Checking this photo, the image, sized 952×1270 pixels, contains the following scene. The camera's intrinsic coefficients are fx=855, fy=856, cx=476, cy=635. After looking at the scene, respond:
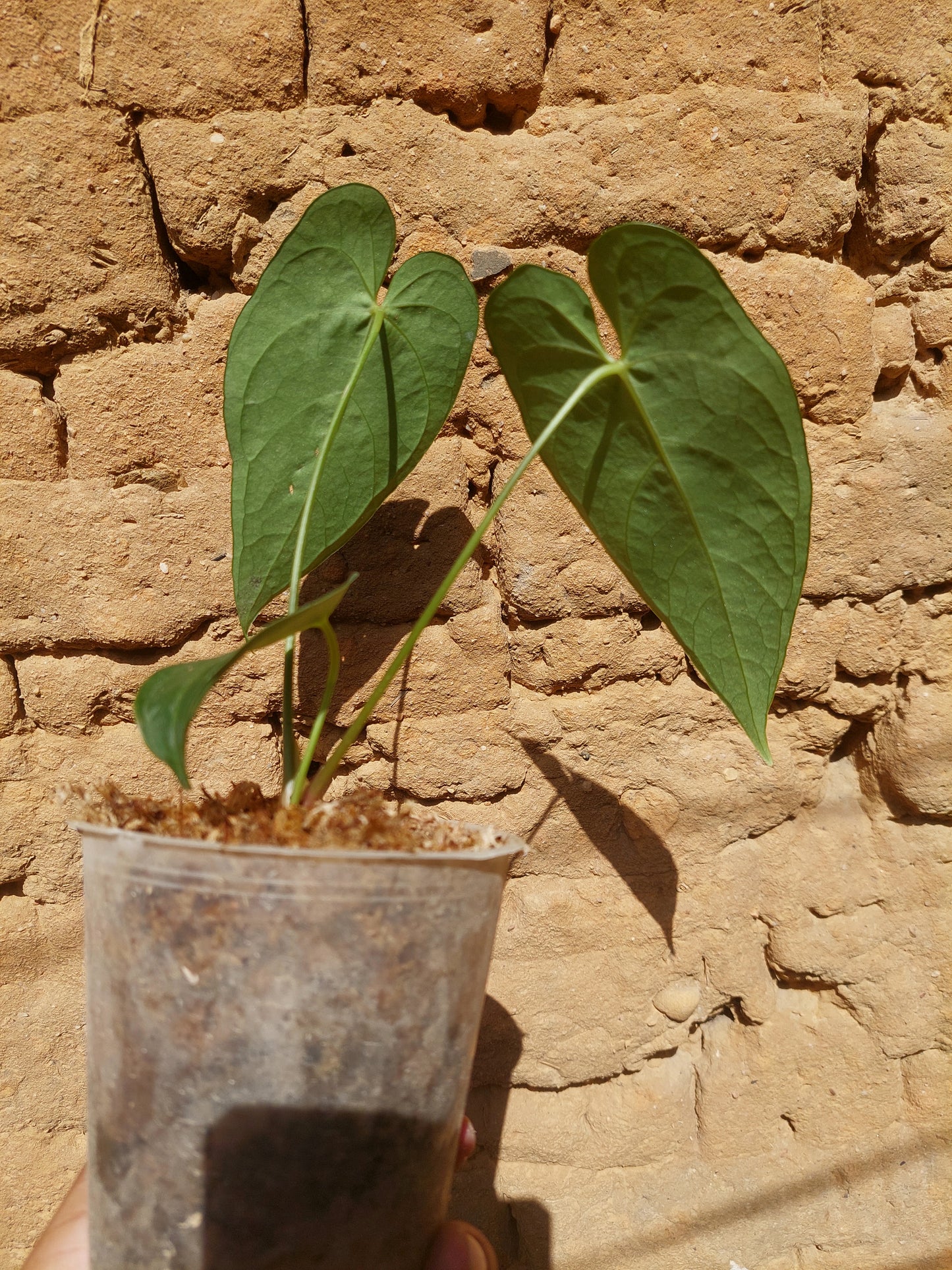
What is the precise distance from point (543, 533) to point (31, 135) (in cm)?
69

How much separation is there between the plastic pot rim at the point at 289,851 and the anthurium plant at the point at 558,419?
0.11 metres

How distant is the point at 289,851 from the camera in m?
0.58

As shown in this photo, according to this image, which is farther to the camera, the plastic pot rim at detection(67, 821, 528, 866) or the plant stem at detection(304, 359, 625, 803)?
the plant stem at detection(304, 359, 625, 803)

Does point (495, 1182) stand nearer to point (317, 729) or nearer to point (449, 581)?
point (317, 729)

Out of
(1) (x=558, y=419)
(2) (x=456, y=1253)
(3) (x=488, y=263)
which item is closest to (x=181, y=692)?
(1) (x=558, y=419)

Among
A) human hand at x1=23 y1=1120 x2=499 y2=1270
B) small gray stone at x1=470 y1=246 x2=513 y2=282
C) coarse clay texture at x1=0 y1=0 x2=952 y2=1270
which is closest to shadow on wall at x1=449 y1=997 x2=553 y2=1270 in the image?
coarse clay texture at x1=0 y1=0 x2=952 y2=1270

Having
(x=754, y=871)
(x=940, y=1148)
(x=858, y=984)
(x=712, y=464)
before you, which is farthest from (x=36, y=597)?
(x=940, y=1148)

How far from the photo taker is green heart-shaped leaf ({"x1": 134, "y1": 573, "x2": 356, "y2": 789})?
1.71ft

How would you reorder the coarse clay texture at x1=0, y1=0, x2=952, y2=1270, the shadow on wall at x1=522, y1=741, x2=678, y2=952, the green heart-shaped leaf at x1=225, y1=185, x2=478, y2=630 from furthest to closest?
the shadow on wall at x1=522, y1=741, x2=678, y2=952
the coarse clay texture at x1=0, y1=0, x2=952, y2=1270
the green heart-shaped leaf at x1=225, y1=185, x2=478, y2=630

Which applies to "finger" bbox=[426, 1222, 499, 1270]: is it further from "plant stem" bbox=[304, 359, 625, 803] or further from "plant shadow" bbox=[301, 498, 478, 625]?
"plant shadow" bbox=[301, 498, 478, 625]

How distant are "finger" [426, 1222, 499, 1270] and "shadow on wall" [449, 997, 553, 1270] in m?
0.34

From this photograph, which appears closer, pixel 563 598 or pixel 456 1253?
pixel 456 1253

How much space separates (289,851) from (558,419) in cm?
41

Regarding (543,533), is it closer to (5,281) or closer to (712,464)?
(712,464)
